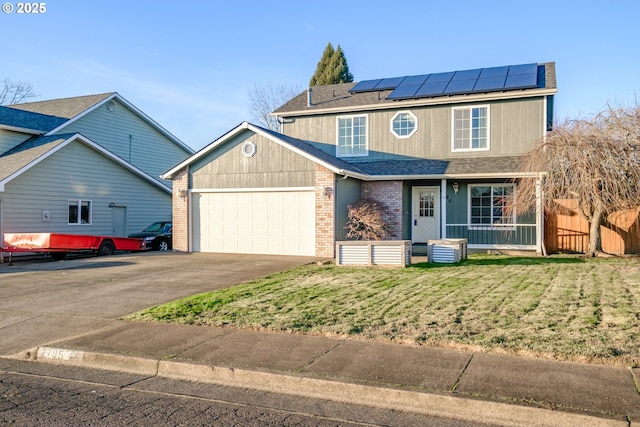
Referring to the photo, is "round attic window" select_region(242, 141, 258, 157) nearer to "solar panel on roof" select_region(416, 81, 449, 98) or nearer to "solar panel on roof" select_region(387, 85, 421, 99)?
"solar panel on roof" select_region(387, 85, 421, 99)

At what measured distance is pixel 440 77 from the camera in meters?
22.2

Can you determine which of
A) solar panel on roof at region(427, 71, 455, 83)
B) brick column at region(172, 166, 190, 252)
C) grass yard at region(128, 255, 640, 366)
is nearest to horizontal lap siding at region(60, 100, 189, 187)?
brick column at region(172, 166, 190, 252)

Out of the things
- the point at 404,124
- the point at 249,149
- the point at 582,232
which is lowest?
the point at 582,232

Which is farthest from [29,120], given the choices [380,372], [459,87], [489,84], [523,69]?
[380,372]

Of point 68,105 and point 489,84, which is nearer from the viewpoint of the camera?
point 489,84

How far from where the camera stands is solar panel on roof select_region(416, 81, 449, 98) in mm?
20047

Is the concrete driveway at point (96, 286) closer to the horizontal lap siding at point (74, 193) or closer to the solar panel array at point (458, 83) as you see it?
the horizontal lap siding at point (74, 193)

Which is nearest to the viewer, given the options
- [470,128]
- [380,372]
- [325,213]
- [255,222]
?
[380,372]

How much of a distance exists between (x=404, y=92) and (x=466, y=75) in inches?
112

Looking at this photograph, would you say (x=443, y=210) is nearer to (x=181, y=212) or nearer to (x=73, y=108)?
(x=181, y=212)

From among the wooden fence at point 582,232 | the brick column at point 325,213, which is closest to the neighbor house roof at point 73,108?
the brick column at point 325,213

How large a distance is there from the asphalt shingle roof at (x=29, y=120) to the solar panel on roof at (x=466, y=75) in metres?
17.7

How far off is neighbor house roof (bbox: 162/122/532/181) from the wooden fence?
7.77ft

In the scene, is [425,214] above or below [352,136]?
below
